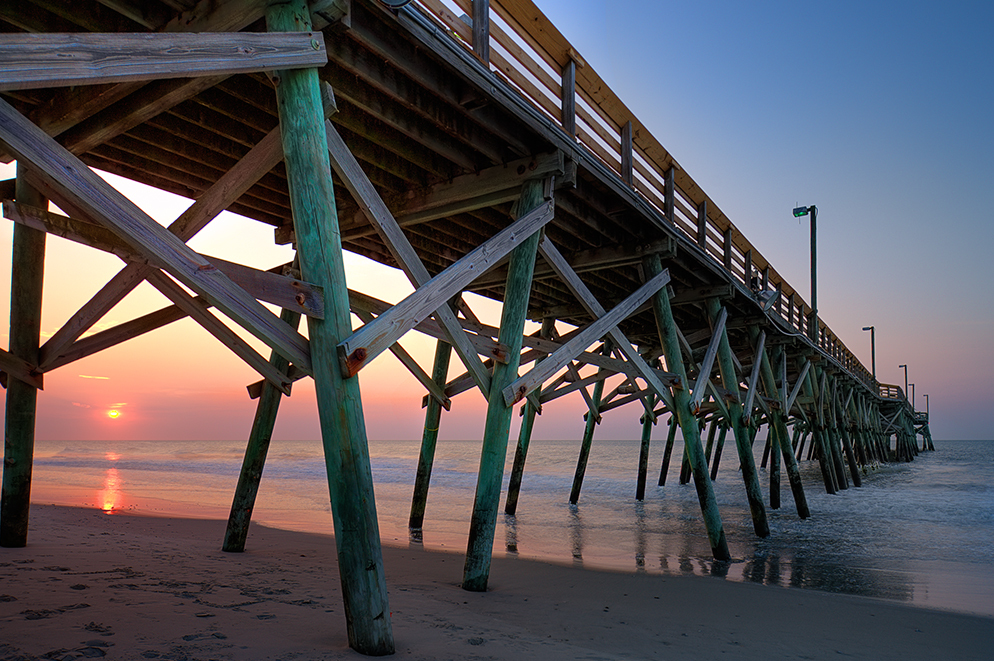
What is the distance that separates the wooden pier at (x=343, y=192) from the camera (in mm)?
2768

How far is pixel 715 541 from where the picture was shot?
25.0 ft

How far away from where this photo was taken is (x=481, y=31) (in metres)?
4.41

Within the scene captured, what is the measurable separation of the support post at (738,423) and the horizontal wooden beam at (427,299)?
526 centimetres

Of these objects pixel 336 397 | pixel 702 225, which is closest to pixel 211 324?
pixel 336 397

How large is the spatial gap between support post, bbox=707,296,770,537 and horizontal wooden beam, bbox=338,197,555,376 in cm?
526

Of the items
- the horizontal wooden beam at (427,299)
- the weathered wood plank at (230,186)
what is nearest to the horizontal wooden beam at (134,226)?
the horizontal wooden beam at (427,299)

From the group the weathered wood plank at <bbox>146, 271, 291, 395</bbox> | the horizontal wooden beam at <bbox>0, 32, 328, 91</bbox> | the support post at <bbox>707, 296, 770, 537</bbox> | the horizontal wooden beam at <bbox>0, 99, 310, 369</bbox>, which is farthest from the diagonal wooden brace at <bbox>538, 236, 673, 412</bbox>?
the horizontal wooden beam at <bbox>0, 99, 310, 369</bbox>

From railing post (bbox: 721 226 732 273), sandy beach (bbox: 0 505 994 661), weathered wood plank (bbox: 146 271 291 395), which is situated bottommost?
sandy beach (bbox: 0 505 994 661)

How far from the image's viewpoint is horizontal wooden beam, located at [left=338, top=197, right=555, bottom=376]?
2967 mm

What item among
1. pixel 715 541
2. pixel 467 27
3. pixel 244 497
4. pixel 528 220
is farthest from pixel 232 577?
pixel 715 541

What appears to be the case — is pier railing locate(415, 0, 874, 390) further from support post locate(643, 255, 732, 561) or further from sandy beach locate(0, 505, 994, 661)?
sandy beach locate(0, 505, 994, 661)

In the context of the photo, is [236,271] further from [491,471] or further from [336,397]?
[491,471]

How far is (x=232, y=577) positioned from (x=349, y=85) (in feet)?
12.9

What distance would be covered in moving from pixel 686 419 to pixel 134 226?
6.45 metres
